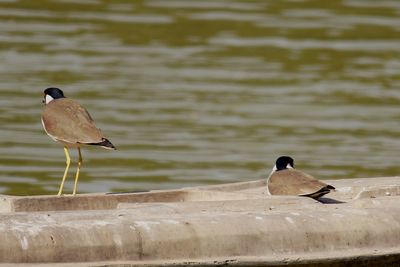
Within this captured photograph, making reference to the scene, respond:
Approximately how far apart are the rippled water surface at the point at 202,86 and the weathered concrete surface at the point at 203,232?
4.40m

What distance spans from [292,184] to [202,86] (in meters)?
8.71

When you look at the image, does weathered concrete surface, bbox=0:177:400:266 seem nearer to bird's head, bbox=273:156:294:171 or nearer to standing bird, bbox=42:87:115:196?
standing bird, bbox=42:87:115:196

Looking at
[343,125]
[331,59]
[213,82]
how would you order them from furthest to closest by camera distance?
[331,59] < [213,82] < [343,125]

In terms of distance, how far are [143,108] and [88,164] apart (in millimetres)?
2461

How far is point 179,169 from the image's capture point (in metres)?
13.4

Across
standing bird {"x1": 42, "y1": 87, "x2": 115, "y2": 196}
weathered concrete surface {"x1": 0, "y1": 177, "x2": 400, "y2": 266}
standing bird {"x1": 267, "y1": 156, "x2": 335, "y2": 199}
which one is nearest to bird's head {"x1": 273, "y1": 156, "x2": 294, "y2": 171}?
standing bird {"x1": 267, "y1": 156, "x2": 335, "y2": 199}

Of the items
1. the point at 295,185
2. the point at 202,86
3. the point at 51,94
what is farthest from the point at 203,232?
the point at 202,86

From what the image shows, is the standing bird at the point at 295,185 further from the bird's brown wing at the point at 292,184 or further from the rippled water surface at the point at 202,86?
the rippled water surface at the point at 202,86

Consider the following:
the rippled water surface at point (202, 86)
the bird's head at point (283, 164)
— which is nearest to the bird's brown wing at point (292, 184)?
the bird's head at point (283, 164)

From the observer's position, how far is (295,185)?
877 cm

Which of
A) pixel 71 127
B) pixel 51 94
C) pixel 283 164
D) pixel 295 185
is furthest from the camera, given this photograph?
pixel 51 94

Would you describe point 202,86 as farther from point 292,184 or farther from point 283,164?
point 292,184

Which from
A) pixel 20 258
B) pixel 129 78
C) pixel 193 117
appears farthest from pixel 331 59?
pixel 20 258

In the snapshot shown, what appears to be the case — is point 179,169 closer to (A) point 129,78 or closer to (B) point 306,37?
(A) point 129,78
